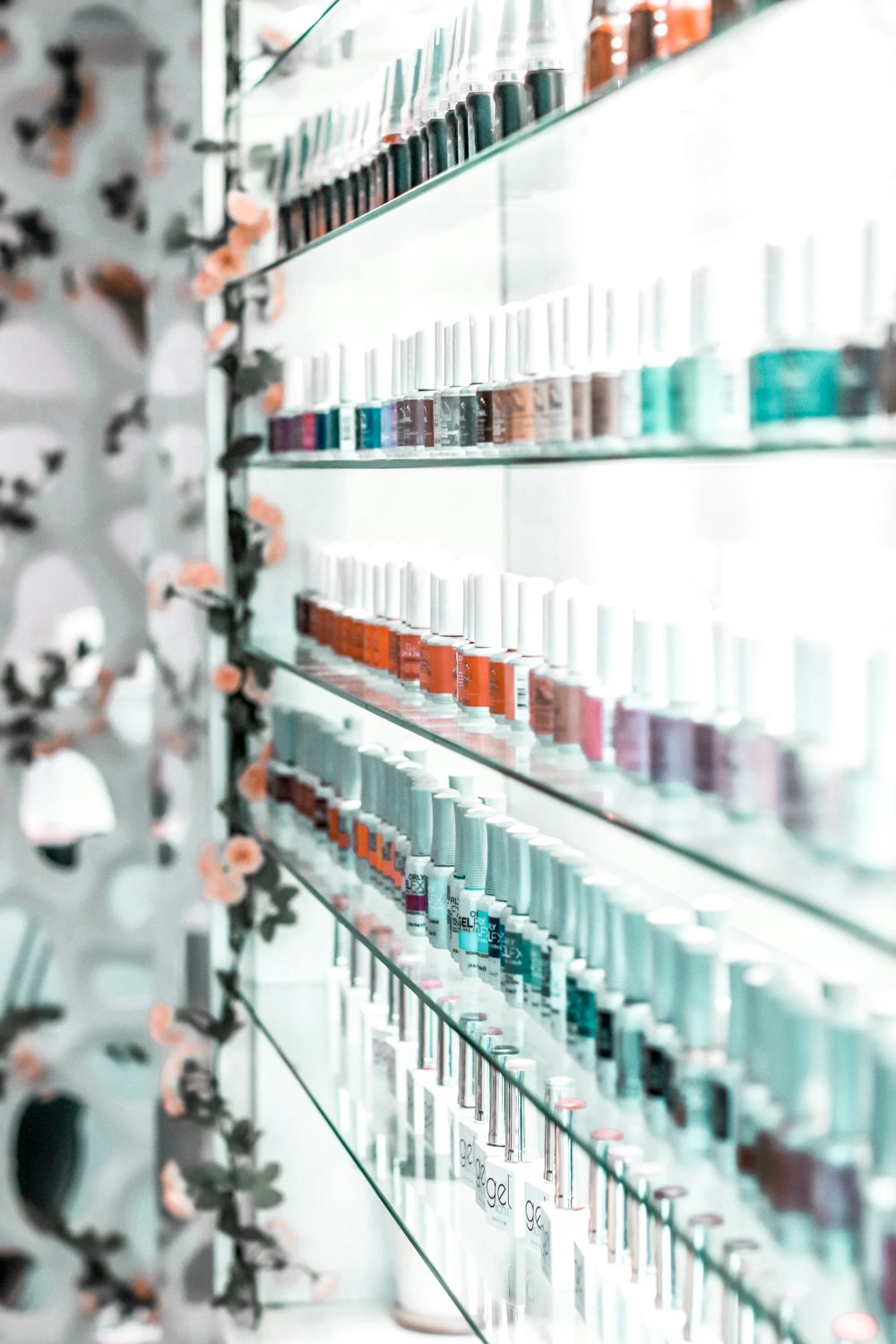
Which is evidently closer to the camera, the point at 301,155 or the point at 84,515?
the point at 301,155

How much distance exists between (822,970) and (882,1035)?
1.47 feet

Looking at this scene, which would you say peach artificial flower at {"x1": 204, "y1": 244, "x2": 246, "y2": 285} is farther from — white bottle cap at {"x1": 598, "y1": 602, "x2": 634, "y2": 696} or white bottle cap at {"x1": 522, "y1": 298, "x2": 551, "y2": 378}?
white bottle cap at {"x1": 598, "y1": 602, "x2": 634, "y2": 696}

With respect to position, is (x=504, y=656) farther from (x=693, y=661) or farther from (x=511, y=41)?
(x=511, y=41)

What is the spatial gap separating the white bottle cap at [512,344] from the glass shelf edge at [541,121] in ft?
0.50

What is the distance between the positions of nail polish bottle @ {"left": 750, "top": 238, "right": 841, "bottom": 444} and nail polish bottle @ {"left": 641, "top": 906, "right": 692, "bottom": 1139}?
1.41ft

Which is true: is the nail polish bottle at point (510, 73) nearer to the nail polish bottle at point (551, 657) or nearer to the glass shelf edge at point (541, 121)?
the glass shelf edge at point (541, 121)

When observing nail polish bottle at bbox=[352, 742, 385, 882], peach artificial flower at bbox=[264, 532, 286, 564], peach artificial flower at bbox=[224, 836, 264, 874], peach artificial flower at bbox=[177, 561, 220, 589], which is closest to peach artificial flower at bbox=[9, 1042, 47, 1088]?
peach artificial flower at bbox=[224, 836, 264, 874]

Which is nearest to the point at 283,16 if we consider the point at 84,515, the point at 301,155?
the point at 301,155

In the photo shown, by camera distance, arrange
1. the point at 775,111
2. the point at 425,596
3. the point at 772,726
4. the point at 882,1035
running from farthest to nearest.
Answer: the point at 425,596
the point at 775,111
the point at 772,726
the point at 882,1035

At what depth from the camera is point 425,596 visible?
6.33 feet

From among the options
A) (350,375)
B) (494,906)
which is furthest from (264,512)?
(494,906)

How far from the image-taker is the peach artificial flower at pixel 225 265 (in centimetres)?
272

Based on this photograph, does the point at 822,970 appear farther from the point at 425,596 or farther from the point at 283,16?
the point at 283,16

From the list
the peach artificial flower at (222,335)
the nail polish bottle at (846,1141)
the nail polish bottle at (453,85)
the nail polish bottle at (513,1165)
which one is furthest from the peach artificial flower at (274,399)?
the nail polish bottle at (846,1141)
